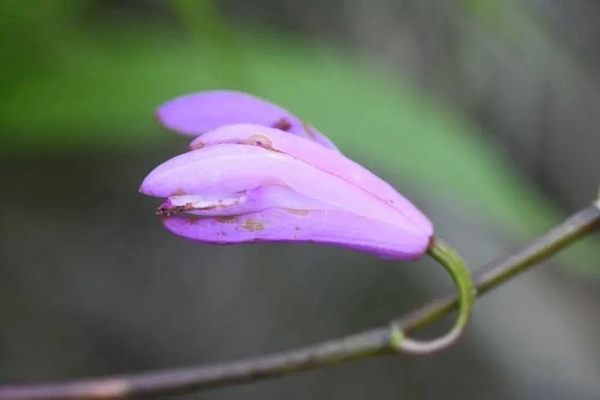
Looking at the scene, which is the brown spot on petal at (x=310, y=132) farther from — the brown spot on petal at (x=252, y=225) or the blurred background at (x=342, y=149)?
the blurred background at (x=342, y=149)

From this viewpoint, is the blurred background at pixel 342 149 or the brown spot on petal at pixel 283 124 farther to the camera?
the blurred background at pixel 342 149

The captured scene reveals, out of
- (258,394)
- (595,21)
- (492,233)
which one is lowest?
(258,394)

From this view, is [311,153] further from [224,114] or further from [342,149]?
[342,149]

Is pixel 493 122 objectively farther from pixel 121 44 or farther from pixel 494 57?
pixel 121 44

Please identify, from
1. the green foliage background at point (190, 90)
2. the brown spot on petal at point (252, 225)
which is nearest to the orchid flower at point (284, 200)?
the brown spot on petal at point (252, 225)

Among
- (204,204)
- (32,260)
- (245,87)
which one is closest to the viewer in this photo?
(204,204)

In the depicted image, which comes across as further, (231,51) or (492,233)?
(492,233)

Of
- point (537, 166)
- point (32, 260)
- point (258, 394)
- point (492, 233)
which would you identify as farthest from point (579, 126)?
point (32, 260)

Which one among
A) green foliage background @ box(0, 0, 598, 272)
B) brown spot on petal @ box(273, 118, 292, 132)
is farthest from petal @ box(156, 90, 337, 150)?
green foliage background @ box(0, 0, 598, 272)

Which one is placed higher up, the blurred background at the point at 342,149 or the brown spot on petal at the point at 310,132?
the brown spot on petal at the point at 310,132
